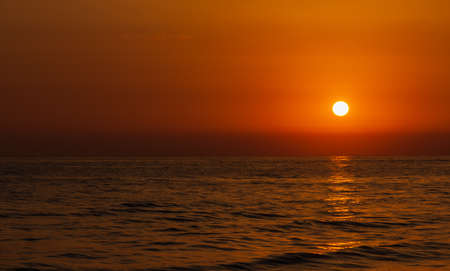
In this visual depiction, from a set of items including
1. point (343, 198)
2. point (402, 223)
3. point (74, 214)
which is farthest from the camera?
point (343, 198)

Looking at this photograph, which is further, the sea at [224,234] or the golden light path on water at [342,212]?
the golden light path on water at [342,212]

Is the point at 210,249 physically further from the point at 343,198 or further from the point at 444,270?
the point at 343,198

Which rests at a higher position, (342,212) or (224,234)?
(342,212)

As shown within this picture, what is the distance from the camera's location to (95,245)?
17922 millimetres

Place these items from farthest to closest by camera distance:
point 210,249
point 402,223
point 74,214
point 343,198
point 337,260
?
point 343,198
point 74,214
point 402,223
point 210,249
point 337,260

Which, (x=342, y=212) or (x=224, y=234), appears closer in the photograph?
(x=224, y=234)

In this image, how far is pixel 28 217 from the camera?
24.8 meters

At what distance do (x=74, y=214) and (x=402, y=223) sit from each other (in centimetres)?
1466

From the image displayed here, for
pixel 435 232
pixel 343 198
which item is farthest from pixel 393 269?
pixel 343 198

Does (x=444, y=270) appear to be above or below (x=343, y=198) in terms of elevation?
below

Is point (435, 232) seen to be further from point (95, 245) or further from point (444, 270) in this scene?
point (95, 245)

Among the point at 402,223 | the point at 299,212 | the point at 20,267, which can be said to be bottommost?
the point at 20,267

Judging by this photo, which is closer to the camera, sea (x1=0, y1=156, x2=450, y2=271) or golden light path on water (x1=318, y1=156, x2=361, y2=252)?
sea (x1=0, y1=156, x2=450, y2=271)

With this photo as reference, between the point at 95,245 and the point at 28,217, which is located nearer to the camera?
the point at 95,245
